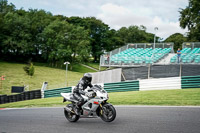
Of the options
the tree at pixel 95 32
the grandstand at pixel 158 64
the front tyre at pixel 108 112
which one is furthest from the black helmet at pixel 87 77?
the tree at pixel 95 32

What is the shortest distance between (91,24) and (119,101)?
6890 centimetres

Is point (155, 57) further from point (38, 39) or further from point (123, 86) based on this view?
point (38, 39)

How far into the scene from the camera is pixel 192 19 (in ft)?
140

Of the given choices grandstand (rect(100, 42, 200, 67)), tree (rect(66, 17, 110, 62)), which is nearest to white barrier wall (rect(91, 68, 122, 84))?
grandstand (rect(100, 42, 200, 67))

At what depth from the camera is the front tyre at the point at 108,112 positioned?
21.2 ft

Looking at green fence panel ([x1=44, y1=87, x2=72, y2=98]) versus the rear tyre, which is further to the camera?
green fence panel ([x1=44, y1=87, x2=72, y2=98])

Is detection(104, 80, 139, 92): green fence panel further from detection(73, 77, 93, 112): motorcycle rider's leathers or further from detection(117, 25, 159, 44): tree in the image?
detection(117, 25, 159, 44): tree

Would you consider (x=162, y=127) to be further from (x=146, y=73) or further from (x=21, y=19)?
(x=21, y=19)

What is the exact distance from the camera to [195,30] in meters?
41.5

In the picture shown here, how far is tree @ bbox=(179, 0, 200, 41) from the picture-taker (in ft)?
136

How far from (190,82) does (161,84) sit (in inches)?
81.4

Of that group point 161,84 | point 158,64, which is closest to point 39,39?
point 158,64

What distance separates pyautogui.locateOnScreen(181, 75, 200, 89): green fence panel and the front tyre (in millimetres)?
9910

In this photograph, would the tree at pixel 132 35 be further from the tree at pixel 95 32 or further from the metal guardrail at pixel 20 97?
the metal guardrail at pixel 20 97
